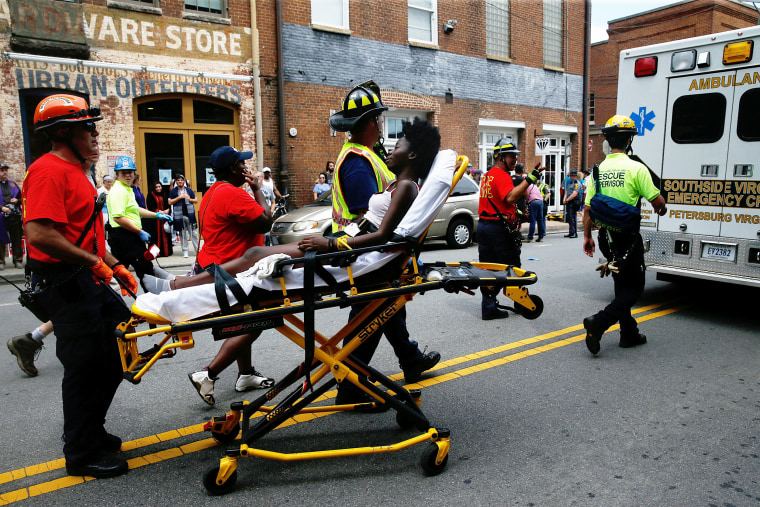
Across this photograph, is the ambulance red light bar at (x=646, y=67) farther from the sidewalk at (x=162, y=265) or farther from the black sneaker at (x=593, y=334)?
the sidewalk at (x=162, y=265)

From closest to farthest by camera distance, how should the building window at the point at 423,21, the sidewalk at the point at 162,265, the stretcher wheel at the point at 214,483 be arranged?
1. the stretcher wheel at the point at 214,483
2. the sidewalk at the point at 162,265
3. the building window at the point at 423,21

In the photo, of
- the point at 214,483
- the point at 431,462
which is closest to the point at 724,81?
the point at 431,462

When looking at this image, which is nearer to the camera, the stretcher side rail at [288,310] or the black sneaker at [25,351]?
the stretcher side rail at [288,310]

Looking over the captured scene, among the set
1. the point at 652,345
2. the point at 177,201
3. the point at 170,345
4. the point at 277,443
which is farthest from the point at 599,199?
the point at 177,201

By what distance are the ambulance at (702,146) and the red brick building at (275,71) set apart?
892 centimetres

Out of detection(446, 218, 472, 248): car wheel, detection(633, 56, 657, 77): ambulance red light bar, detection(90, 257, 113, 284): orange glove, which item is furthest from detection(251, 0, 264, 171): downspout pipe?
detection(90, 257, 113, 284): orange glove

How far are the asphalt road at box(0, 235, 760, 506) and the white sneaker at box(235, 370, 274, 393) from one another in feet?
0.28

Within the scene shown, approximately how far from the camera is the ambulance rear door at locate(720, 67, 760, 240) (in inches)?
230

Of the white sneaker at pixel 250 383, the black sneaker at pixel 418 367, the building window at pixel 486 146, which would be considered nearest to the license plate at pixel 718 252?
the black sneaker at pixel 418 367

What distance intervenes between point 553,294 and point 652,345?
93.2 inches

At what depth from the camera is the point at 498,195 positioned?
20.3 feet

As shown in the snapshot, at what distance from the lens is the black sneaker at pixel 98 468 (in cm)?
320

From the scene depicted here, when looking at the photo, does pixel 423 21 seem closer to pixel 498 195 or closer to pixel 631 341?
pixel 498 195

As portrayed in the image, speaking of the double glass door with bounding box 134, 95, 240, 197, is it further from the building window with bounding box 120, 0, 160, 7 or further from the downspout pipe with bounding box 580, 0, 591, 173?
the downspout pipe with bounding box 580, 0, 591, 173
